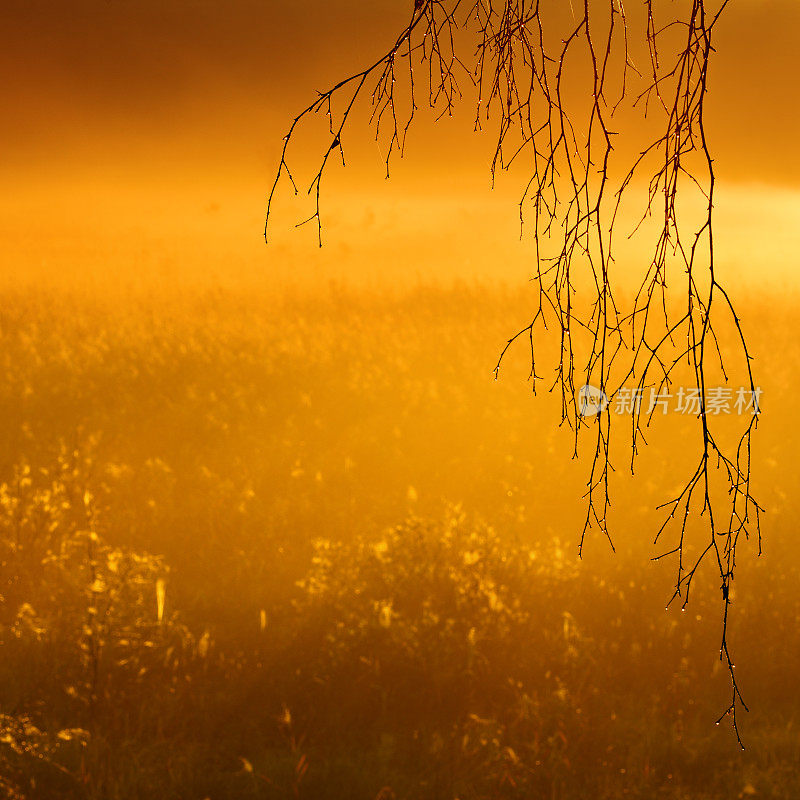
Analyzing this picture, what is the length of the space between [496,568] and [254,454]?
7.57 ft

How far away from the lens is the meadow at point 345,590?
4.63m

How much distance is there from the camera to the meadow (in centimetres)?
463

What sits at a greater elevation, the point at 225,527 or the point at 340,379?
the point at 340,379

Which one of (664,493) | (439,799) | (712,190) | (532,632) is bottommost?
(439,799)

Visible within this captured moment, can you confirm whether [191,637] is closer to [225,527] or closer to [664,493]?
[225,527]

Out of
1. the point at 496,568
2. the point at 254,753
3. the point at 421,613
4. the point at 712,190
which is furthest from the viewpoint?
the point at 496,568

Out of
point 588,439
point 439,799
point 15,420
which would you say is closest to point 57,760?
point 439,799

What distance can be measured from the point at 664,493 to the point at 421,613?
2.67 m

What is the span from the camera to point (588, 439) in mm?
7578

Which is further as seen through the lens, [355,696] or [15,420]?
[15,420]

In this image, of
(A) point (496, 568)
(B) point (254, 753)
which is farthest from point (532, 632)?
(B) point (254, 753)

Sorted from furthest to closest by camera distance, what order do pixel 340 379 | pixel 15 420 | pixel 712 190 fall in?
1. pixel 340 379
2. pixel 15 420
3. pixel 712 190

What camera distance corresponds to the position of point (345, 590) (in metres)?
5.79

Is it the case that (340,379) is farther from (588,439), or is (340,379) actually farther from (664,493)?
(664,493)
